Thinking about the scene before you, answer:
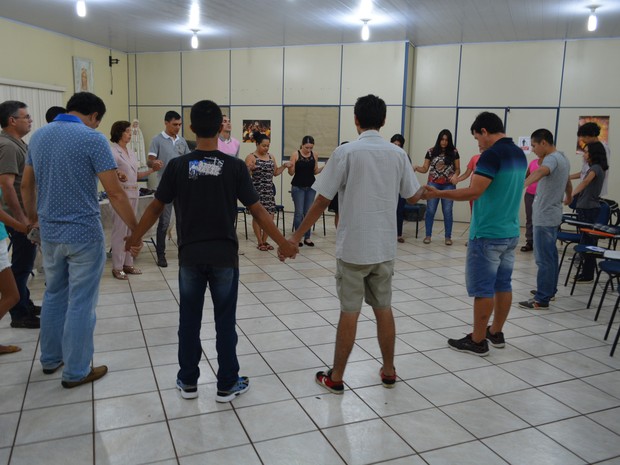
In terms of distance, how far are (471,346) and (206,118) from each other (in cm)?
236

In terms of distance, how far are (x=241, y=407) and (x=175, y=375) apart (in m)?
0.57

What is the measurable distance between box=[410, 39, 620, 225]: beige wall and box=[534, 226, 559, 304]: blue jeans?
4.73m

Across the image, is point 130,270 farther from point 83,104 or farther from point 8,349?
point 83,104

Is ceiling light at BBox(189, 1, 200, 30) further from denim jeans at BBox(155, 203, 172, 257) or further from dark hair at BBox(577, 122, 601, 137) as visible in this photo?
dark hair at BBox(577, 122, 601, 137)

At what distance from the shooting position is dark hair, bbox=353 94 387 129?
2760 millimetres

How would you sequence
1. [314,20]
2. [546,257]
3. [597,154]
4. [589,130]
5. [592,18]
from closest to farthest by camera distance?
1. [546,257]
2. [589,130]
3. [597,154]
4. [592,18]
5. [314,20]

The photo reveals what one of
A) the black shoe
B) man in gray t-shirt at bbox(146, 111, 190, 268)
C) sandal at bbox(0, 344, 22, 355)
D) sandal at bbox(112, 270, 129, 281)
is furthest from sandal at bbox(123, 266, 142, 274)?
sandal at bbox(0, 344, 22, 355)

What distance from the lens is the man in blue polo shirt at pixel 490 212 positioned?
10.6ft

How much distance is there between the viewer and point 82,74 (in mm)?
9227

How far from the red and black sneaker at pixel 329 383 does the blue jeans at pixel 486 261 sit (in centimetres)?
114

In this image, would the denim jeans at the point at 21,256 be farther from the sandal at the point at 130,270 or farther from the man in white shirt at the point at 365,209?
the man in white shirt at the point at 365,209

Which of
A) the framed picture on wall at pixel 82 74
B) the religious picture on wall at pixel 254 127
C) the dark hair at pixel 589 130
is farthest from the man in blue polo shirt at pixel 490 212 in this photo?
the framed picture on wall at pixel 82 74

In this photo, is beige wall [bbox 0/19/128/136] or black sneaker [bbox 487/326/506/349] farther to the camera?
beige wall [bbox 0/19/128/136]

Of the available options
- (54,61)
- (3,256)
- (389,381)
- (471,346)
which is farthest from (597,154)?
(54,61)
